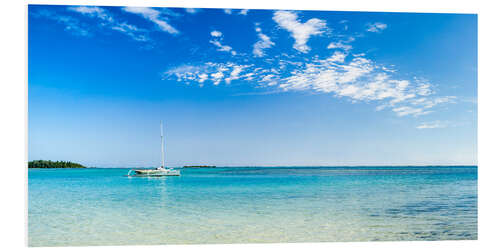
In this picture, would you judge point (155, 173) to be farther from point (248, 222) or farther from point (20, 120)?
point (20, 120)

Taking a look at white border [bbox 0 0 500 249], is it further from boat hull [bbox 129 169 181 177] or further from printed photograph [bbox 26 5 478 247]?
boat hull [bbox 129 169 181 177]

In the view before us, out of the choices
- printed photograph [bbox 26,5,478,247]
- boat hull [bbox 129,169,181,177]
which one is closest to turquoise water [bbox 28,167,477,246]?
printed photograph [bbox 26,5,478,247]

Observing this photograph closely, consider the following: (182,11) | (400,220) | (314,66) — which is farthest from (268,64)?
(400,220)

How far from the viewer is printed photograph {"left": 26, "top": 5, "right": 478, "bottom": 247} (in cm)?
580

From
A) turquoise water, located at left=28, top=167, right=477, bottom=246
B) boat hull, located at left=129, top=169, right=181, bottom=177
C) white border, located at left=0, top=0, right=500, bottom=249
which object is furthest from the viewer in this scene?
boat hull, located at left=129, top=169, right=181, bottom=177

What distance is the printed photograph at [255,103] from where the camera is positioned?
5.80 metres

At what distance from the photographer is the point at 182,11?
7035mm

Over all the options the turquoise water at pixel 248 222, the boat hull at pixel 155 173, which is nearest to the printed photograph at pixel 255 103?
the turquoise water at pixel 248 222

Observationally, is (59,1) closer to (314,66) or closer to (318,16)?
(318,16)

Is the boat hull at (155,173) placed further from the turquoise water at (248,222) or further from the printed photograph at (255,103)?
the turquoise water at (248,222)

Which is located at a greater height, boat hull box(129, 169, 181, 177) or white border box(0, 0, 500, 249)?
white border box(0, 0, 500, 249)

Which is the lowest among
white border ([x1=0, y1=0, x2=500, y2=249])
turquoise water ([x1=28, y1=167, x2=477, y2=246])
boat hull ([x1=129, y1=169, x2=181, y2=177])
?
boat hull ([x1=129, y1=169, x2=181, y2=177])

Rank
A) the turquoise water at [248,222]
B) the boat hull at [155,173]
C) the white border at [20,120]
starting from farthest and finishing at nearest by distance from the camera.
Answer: the boat hull at [155,173], the turquoise water at [248,222], the white border at [20,120]
